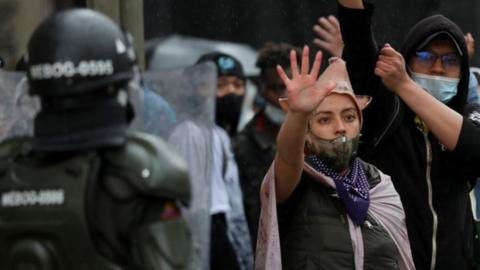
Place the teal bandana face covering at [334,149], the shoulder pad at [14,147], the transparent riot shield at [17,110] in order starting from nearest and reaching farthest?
the shoulder pad at [14,147] < the transparent riot shield at [17,110] < the teal bandana face covering at [334,149]

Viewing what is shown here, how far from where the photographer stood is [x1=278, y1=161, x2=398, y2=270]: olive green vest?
15.8 ft

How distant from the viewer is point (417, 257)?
5578 millimetres

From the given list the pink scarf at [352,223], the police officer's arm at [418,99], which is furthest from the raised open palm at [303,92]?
the police officer's arm at [418,99]

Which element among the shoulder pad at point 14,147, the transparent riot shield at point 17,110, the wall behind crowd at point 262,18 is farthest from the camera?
the wall behind crowd at point 262,18

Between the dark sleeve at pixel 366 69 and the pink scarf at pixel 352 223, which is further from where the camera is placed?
the dark sleeve at pixel 366 69

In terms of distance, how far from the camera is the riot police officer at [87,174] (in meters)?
3.43

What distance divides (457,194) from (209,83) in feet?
6.53

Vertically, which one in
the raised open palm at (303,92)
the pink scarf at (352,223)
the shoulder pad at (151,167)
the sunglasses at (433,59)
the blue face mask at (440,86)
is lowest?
the pink scarf at (352,223)

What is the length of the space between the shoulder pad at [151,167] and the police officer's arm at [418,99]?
207 cm

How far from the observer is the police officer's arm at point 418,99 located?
541 centimetres

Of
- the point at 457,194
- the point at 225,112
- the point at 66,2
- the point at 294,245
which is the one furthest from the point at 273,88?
the point at 294,245

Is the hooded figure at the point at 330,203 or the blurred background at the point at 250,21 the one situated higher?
the hooded figure at the point at 330,203

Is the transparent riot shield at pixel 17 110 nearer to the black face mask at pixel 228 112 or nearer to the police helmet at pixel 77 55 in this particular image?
the police helmet at pixel 77 55

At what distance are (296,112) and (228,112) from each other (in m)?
3.66
